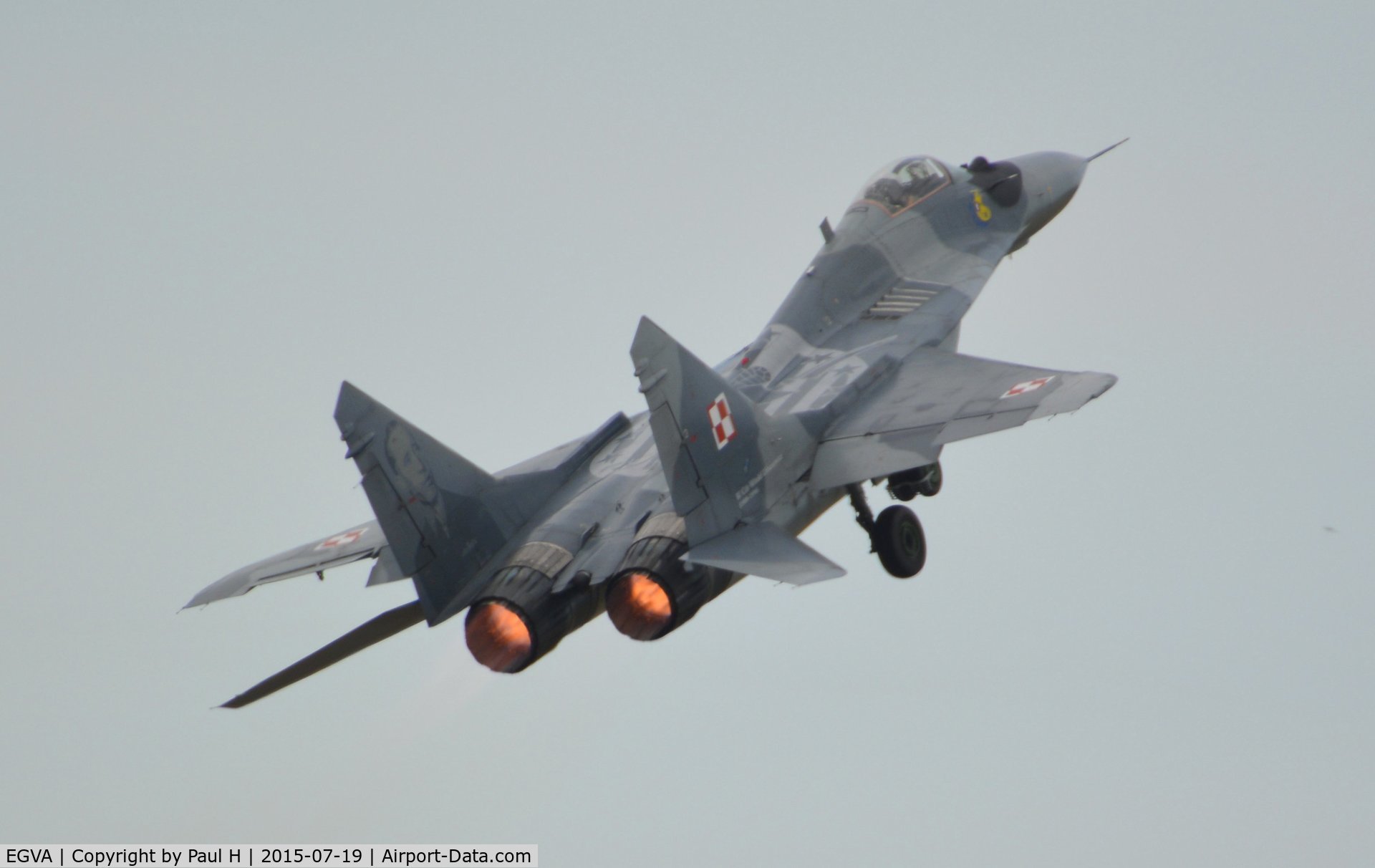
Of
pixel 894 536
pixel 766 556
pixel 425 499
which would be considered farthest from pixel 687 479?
pixel 894 536

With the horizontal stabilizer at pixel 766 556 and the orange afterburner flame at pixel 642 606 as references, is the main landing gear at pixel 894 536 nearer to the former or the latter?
the horizontal stabilizer at pixel 766 556

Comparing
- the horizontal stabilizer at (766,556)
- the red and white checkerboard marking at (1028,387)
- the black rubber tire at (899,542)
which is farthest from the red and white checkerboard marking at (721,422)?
the red and white checkerboard marking at (1028,387)

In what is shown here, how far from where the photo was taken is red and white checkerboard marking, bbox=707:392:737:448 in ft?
60.6

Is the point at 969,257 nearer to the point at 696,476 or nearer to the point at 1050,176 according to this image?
the point at 1050,176

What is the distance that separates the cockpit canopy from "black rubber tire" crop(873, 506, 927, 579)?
5.24 meters

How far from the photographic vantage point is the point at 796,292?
75.9 ft

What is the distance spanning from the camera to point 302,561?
68.3ft

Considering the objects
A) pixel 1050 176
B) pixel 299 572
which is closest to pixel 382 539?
pixel 299 572

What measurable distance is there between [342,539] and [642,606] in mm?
4323

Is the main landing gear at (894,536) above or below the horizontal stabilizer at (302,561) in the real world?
below

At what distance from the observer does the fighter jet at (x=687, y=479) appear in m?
18.2

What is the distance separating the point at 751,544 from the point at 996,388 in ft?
11.3

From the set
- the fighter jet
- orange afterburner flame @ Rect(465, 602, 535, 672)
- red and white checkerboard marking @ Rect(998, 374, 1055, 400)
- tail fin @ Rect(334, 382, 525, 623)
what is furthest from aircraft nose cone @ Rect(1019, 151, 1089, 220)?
orange afterburner flame @ Rect(465, 602, 535, 672)

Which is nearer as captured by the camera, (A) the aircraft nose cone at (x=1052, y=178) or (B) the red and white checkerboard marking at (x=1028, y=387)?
(B) the red and white checkerboard marking at (x=1028, y=387)
